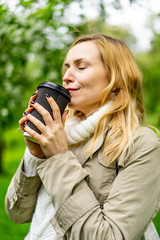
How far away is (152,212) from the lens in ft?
5.03

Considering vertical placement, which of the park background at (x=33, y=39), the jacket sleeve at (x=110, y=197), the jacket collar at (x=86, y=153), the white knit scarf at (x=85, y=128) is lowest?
the jacket sleeve at (x=110, y=197)

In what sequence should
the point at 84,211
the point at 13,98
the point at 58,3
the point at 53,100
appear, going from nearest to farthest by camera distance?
the point at 84,211 < the point at 53,100 < the point at 58,3 < the point at 13,98

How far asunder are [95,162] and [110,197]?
0.25 meters

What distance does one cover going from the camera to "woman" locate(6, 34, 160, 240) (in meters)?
1.45

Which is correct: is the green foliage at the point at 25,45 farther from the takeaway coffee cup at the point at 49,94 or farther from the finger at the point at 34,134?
the finger at the point at 34,134

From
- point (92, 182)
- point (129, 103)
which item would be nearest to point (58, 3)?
point (129, 103)

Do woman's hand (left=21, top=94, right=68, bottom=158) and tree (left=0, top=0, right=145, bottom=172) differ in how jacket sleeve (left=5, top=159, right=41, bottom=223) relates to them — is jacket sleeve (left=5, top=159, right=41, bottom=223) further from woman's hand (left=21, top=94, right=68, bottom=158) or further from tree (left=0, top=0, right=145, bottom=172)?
tree (left=0, top=0, right=145, bottom=172)

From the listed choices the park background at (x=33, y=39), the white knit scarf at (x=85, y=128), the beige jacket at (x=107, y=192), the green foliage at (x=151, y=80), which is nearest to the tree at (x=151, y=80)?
the green foliage at (x=151, y=80)

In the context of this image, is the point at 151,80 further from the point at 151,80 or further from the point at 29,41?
the point at 29,41

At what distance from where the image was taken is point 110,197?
1.50 m

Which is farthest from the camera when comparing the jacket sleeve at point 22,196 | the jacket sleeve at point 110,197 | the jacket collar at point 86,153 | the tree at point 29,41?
the tree at point 29,41

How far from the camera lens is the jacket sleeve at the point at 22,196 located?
183 centimetres

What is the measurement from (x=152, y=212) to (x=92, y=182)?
369 millimetres

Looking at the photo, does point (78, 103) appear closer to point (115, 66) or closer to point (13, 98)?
point (115, 66)
